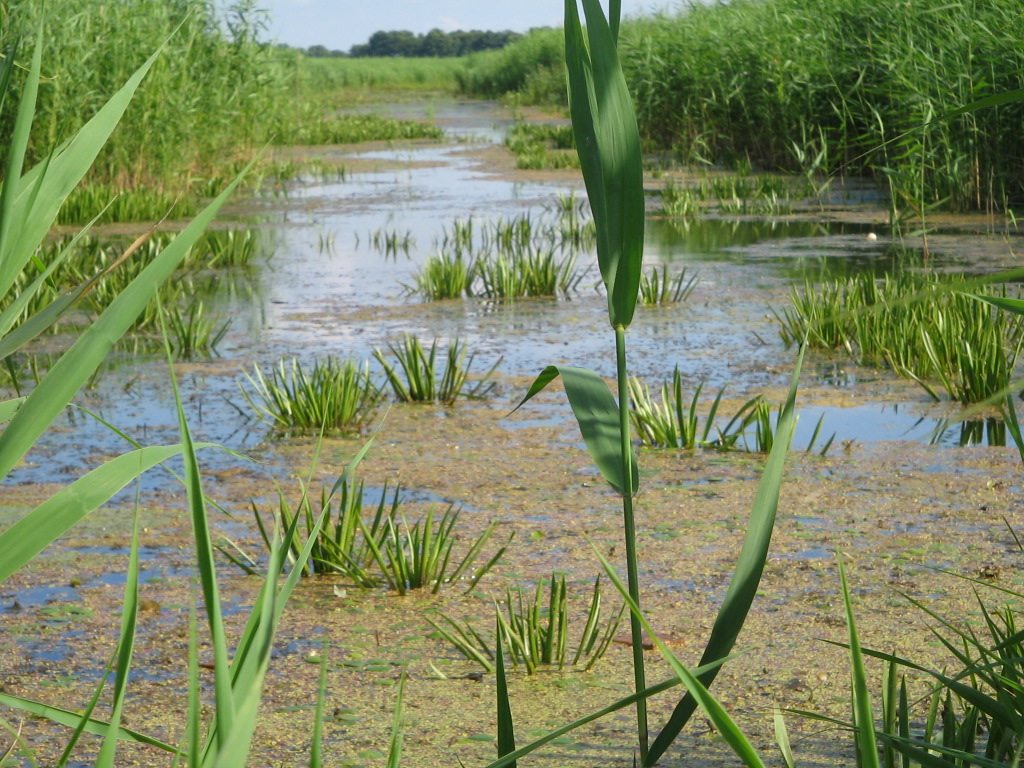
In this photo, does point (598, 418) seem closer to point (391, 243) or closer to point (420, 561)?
point (420, 561)

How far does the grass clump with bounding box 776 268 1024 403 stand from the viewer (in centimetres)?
528

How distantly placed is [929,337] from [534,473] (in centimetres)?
204

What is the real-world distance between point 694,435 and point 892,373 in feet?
5.41

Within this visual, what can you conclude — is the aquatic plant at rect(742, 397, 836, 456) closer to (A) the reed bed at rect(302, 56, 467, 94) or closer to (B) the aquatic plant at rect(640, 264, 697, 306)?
(B) the aquatic plant at rect(640, 264, 697, 306)

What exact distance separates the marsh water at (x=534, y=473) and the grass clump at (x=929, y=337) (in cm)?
13

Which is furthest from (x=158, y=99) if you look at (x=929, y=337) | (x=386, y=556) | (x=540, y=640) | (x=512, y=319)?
(x=540, y=640)

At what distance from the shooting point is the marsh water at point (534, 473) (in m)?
3.31

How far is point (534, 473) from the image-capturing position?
4.94m

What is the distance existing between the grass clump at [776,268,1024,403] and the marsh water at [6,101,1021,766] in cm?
13

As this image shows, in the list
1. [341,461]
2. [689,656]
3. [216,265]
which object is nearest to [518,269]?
[216,265]

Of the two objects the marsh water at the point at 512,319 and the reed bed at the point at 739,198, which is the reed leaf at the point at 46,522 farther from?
the reed bed at the point at 739,198

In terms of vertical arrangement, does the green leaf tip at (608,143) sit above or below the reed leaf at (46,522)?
above

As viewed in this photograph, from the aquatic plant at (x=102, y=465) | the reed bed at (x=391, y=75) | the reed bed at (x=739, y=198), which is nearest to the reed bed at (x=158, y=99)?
the reed bed at (x=739, y=198)

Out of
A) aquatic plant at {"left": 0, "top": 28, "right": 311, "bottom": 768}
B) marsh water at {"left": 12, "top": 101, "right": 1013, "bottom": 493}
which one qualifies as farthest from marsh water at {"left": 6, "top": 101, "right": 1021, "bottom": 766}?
aquatic plant at {"left": 0, "top": 28, "right": 311, "bottom": 768}
